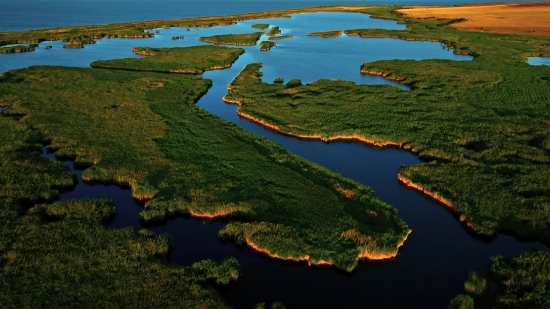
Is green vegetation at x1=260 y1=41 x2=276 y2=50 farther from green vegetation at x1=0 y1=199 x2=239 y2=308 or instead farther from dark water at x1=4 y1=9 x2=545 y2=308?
green vegetation at x1=0 y1=199 x2=239 y2=308

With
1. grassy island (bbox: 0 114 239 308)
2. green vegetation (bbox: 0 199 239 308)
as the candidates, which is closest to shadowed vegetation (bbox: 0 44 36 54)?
grassy island (bbox: 0 114 239 308)

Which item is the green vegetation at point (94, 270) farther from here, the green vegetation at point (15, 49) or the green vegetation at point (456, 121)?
the green vegetation at point (15, 49)

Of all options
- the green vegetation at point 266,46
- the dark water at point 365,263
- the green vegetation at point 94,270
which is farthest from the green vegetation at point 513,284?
the green vegetation at point 266,46

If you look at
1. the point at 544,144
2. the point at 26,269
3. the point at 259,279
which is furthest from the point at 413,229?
the point at 26,269

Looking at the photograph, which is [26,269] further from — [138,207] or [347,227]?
[347,227]

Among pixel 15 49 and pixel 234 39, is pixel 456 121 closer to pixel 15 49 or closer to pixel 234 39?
pixel 234 39
